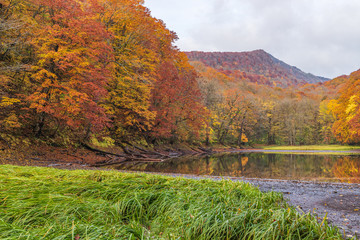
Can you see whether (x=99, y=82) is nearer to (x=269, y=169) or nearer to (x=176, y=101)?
(x=176, y=101)

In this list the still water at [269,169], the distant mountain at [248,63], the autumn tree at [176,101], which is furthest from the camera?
the distant mountain at [248,63]

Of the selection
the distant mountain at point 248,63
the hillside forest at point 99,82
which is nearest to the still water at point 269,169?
the hillside forest at point 99,82

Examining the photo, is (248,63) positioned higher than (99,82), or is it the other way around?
(248,63)

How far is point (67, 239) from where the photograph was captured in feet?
6.35

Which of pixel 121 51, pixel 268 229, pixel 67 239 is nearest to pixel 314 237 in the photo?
pixel 268 229

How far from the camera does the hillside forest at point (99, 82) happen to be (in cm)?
1098

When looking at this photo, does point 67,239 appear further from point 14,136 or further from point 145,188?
point 14,136

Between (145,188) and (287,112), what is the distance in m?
52.0

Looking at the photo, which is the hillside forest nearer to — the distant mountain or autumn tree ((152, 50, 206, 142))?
autumn tree ((152, 50, 206, 142))

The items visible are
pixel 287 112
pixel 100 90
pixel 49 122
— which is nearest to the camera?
pixel 100 90

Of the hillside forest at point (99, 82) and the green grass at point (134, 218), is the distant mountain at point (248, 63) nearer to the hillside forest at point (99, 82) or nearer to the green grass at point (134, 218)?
the hillside forest at point (99, 82)

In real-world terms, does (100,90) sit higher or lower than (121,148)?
higher

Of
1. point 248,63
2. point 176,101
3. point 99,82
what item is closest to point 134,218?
point 99,82

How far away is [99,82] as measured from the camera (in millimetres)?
12922
